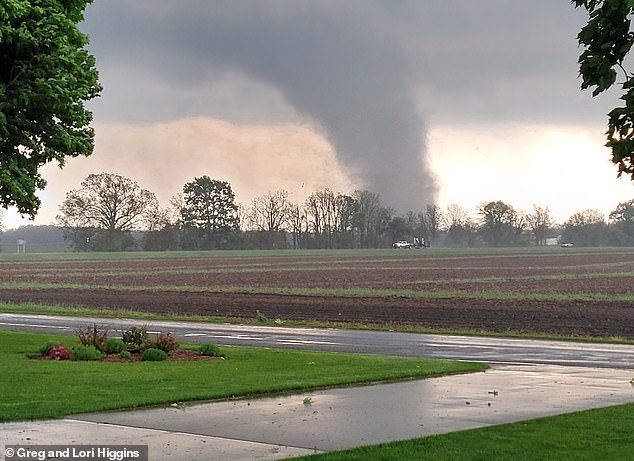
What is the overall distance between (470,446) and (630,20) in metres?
5.03

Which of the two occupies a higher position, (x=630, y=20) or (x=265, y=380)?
(x=630, y=20)

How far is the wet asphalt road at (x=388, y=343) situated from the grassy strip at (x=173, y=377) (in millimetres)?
2535

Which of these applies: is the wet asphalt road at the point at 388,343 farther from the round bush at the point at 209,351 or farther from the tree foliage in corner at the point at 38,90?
the tree foliage in corner at the point at 38,90

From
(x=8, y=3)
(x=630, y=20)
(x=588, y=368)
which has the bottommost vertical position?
(x=588, y=368)

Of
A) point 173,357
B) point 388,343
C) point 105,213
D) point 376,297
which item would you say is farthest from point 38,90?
point 105,213

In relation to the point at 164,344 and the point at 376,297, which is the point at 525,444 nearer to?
the point at 164,344

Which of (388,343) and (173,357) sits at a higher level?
(173,357)

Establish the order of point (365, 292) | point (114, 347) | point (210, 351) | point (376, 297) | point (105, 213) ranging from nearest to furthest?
point (114, 347), point (210, 351), point (376, 297), point (365, 292), point (105, 213)

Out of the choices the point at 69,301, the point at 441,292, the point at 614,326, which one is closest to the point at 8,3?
the point at 614,326

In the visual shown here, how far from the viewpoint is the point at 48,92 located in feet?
58.6

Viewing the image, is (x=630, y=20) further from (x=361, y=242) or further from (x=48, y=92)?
(x=361, y=242)

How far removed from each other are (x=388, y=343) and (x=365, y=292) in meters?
25.9

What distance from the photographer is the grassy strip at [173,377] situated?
14265 millimetres

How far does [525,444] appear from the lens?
11367mm
